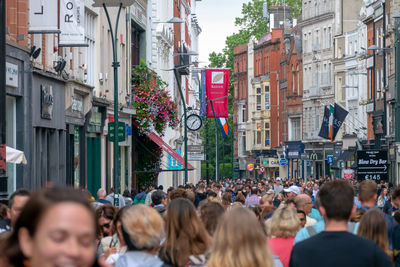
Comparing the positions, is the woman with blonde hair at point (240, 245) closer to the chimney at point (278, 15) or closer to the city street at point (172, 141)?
the city street at point (172, 141)

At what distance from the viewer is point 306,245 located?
6488 mm

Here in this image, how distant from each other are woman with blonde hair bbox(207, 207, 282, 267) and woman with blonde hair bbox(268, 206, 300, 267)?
288 centimetres

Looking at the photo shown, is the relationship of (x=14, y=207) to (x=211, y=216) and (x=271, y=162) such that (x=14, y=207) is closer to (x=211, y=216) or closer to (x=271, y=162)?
(x=211, y=216)

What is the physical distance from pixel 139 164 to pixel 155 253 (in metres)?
39.3

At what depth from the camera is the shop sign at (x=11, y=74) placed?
74.4ft

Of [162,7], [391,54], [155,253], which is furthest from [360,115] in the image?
[155,253]

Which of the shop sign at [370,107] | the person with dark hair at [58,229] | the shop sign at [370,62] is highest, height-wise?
the shop sign at [370,62]

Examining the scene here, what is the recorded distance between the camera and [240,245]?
5922 millimetres

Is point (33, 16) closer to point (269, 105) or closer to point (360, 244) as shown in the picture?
point (360, 244)

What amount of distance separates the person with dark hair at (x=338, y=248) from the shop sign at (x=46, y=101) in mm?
19630

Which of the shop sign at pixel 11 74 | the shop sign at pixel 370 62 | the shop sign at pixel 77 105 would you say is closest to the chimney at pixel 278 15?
the shop sign at pixel 370 62

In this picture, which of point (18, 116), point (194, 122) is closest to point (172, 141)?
point (194, 122)

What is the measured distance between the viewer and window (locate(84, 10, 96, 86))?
107ft

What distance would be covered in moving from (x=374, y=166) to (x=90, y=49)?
11196 mm
